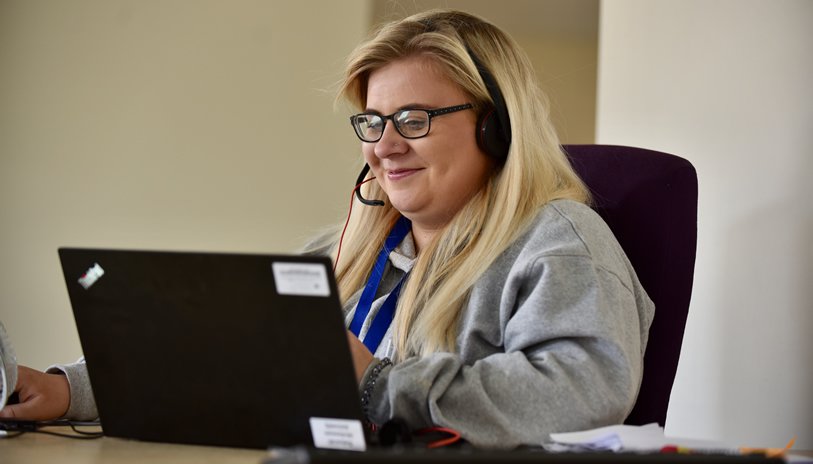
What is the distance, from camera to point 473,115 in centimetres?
153

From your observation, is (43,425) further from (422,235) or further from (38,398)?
(422,235)

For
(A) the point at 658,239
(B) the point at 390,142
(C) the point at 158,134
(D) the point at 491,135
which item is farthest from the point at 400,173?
(C) the point at 158,134

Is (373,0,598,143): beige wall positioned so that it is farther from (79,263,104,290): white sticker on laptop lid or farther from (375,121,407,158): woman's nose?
(79,263,104,290): white sticker on laptop lid

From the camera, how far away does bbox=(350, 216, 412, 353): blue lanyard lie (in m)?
1.49

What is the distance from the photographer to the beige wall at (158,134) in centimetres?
374

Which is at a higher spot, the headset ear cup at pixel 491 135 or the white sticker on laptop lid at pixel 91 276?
the headset ear cup at pixel 491 135

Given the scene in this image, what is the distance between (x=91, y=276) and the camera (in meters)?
1.04

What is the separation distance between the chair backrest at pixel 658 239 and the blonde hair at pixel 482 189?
8 cm

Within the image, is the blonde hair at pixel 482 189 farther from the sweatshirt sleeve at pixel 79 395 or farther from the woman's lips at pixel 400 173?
the sweatshirt sleeve at pixel 79 395

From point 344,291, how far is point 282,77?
8.08 feet

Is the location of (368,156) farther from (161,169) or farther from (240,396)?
(161,169)

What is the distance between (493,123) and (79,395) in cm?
76

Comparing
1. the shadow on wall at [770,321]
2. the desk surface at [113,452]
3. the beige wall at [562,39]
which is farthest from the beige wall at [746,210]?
the beige wall at [562,39]

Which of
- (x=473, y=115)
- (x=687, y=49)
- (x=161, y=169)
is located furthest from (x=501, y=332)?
(x=161, y=169)
